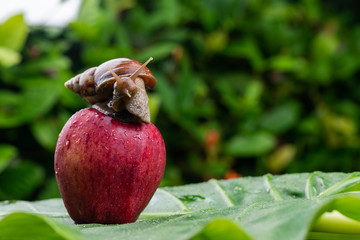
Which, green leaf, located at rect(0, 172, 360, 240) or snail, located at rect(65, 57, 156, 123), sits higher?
snail, located at rect(65, 57, 156, 123)

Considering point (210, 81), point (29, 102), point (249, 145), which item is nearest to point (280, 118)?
point (249, 145)

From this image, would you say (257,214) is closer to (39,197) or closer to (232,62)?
(39,197)

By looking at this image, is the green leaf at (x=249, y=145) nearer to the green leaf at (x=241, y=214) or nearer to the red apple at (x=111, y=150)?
the green leaf at (x=241, y=214)

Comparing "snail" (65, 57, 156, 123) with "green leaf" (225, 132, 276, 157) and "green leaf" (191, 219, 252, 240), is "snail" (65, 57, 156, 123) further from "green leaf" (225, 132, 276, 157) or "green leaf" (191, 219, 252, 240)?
"green leaf" (225, 132, 276, 157)

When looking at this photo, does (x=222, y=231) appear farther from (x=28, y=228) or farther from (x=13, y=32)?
(x=13, y=32)

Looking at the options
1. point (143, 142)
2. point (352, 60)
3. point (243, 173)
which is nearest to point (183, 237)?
point (143, 142)

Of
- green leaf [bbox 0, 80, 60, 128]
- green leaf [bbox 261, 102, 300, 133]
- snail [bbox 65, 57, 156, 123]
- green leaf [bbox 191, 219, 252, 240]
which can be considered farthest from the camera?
green leaf [bbox 261, 102, 300, 133]

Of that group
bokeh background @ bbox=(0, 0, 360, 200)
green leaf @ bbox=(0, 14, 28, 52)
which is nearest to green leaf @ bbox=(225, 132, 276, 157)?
bokeh background @ bbox=(0, 0, 360, 200)

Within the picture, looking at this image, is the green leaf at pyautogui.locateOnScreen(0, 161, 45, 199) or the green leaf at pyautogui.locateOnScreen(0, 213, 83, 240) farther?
the green leaf at pyautogui.locateOnScreen(0, 161, 45, 199)
